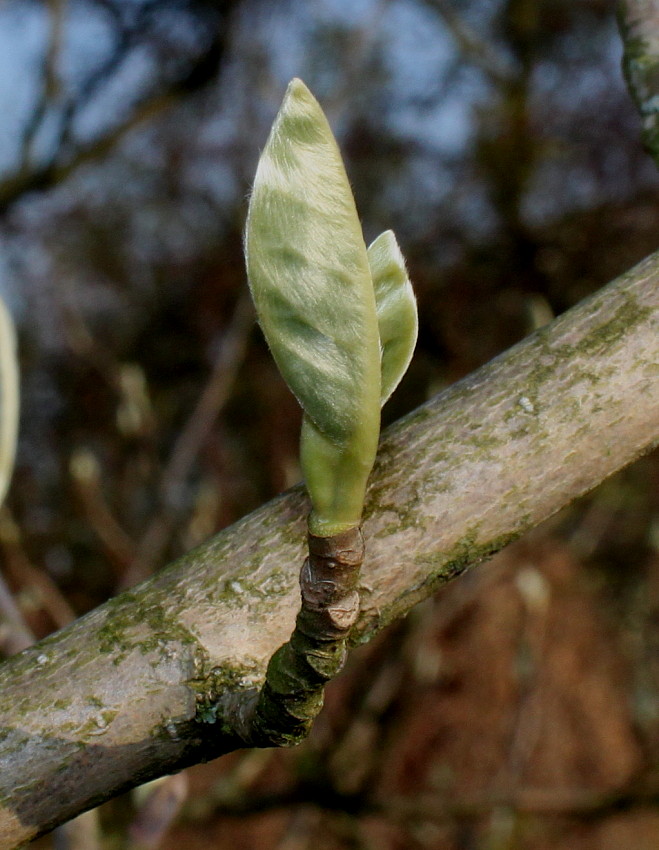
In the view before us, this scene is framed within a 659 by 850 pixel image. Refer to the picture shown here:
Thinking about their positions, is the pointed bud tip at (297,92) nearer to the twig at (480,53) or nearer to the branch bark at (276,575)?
the branch bark at (276,575)

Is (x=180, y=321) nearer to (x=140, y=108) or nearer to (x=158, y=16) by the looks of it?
(x=140, y=108)

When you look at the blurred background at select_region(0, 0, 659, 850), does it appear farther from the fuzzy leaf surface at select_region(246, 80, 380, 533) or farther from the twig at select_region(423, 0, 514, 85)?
the fuzzy leaf surface at select_region(246, 80, 380, 533)

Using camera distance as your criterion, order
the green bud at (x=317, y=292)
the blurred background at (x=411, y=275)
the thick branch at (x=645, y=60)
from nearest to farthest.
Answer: the green bud at (x=317, y=292) < the thick branch at (x=645, y=60) < the blurred background at (x=411, y=275)

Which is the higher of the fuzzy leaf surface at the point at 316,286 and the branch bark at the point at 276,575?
the fuzzy leaf surface at the point at 316,286

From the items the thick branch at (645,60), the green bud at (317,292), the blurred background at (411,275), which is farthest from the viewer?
the blurred background at (411,275)

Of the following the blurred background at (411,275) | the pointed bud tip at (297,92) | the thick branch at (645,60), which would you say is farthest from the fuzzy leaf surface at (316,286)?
the blurred background at (411,275)

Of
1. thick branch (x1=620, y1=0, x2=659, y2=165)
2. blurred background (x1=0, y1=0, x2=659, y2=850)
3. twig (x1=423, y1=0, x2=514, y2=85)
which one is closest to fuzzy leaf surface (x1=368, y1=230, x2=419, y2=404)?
thick branch (x1=620, y1=0, x2=659, y2=165)
